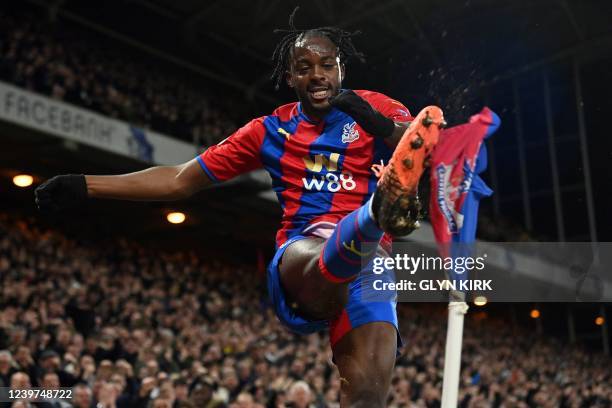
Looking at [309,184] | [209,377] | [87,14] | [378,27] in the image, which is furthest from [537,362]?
[309,184]

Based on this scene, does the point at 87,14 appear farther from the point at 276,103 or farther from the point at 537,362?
the point at 537,362

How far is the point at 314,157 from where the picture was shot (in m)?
4.35

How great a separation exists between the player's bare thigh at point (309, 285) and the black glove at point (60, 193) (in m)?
1.07

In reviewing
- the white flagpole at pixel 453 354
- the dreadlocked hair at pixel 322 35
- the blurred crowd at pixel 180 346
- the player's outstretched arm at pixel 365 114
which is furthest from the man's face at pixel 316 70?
the blurred crowd at pixel 180 346

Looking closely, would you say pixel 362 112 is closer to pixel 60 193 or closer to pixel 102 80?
pixel 60 193

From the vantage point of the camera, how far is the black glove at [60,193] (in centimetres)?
426

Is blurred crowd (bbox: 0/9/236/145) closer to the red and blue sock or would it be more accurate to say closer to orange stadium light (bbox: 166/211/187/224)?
orange stadium light (bbox: 166/211/187/224)

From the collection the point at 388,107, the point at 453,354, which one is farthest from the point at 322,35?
the point at 453,354

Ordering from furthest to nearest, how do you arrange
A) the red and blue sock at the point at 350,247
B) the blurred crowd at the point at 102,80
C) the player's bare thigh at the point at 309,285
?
1. the blurred crowd at the point at 102,80
2. the player's bare thigh at the point at 309,285
3. the red and blue sock at the point at 350,247

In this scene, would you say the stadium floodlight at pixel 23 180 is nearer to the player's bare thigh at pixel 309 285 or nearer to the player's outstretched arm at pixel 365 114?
the player's bare thigh at pixel 309 285

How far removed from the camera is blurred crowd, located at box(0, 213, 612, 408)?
8.88 meters

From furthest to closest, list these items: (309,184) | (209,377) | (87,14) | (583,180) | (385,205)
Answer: (583,180)
(87,14)
(209,377)
(309,184)
(385,205)

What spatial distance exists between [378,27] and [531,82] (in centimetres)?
529

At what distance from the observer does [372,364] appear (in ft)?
12.6
